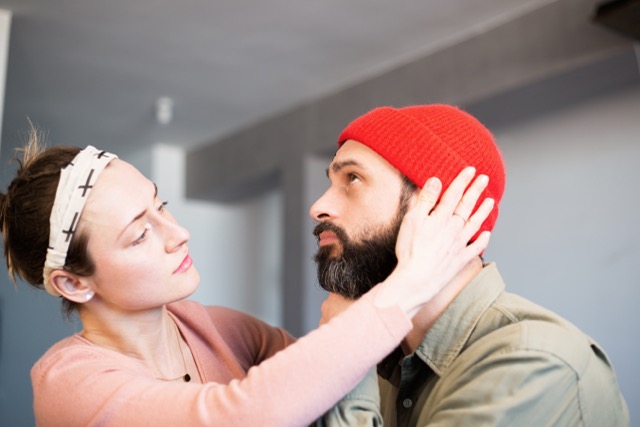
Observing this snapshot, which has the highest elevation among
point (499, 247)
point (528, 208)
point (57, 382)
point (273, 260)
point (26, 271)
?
point (26, 271)

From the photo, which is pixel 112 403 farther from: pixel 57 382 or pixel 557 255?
pixel 557 255

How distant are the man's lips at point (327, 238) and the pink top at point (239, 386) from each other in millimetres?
430

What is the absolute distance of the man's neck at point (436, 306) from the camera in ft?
4.90

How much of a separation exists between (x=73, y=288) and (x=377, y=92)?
3521mm

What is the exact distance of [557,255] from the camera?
3895 millimetres

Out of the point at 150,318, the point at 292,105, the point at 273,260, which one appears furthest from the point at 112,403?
the point at 273,260

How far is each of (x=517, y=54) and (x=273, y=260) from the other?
3288mm

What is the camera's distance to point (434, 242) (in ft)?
4.24

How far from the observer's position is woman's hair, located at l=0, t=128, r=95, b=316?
1365mm

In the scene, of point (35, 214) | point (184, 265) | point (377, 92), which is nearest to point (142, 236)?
point (184, 265)

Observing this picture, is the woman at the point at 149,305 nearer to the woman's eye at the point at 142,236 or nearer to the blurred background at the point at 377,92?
the woman's eye at the point at 142,236

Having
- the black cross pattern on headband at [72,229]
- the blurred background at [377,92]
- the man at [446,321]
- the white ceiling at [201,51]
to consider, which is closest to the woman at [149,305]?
the black cross pattern on headband at [72,229]

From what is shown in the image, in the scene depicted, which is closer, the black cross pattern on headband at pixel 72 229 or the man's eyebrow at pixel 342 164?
the black cross pattern on headband at pixel 72 229

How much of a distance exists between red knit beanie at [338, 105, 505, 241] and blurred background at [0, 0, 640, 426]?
5.80 feet
